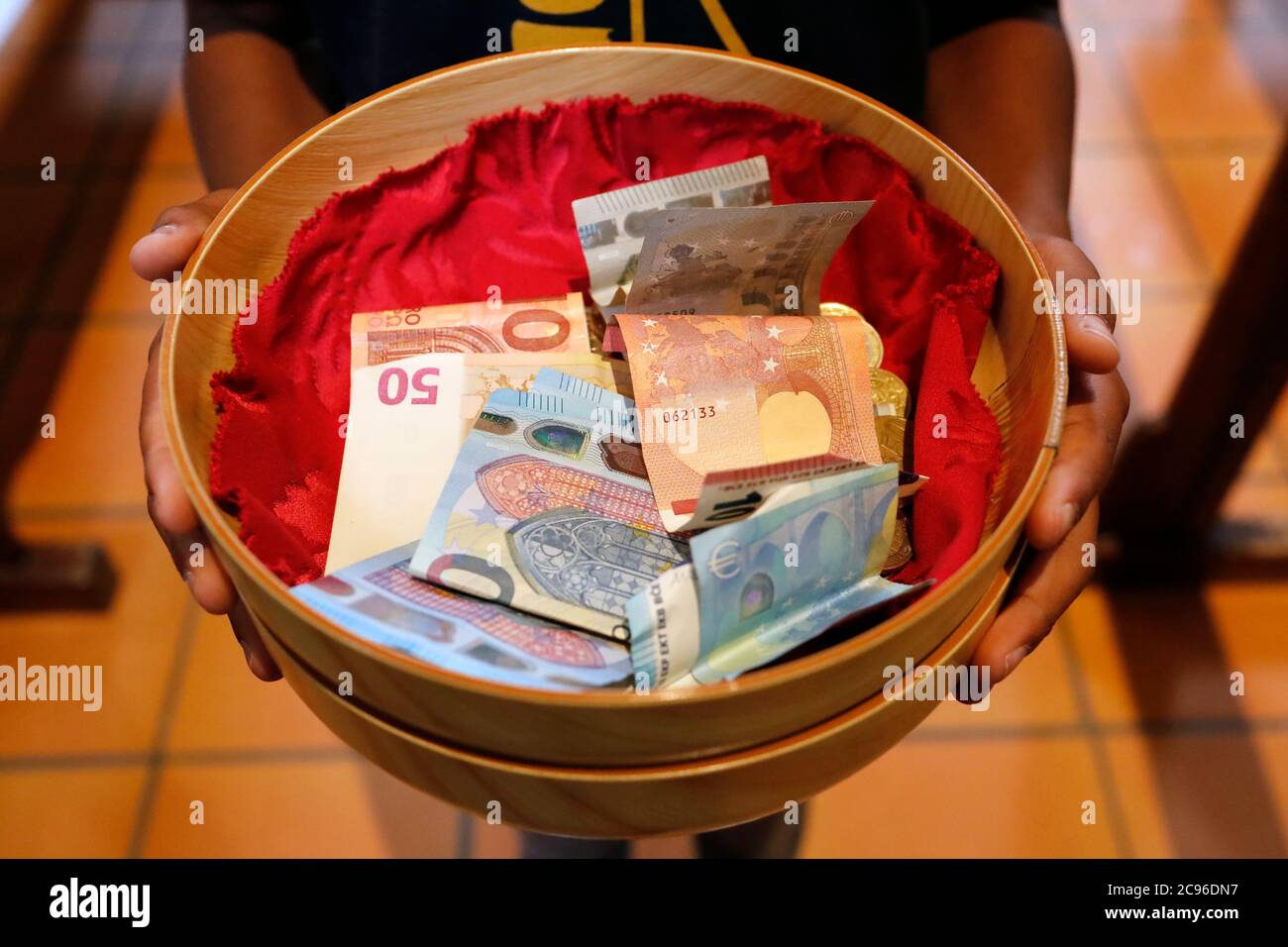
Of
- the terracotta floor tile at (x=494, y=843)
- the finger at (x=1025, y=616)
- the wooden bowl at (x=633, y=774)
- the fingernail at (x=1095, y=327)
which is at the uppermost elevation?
the fingernail at (x=1095, y=327)

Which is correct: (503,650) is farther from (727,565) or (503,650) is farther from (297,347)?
(297,347)

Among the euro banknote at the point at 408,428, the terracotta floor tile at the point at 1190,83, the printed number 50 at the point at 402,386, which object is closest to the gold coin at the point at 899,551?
the euro banknote at the point at 408,428

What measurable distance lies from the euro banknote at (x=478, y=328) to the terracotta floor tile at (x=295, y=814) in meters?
0.81

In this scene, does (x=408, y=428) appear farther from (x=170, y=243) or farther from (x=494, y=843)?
(x=494, y=843)

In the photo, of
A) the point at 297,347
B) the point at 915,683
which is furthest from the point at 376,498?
the point at 915,683

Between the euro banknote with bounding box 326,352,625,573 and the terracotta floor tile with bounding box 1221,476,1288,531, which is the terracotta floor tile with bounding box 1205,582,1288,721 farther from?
the euro banknote with bounding box 326,352,625,573

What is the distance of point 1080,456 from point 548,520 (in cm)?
36

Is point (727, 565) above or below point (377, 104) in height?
below

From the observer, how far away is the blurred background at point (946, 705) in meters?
1.39

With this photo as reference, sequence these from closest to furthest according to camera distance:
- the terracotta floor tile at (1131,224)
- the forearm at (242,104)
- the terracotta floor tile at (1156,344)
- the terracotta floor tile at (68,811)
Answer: the forearm at (242,104) → the terracotta floor tile at (68,811) → the terracotta floor tile at (1156,344) → the terracotta floor tile at (1131,224)

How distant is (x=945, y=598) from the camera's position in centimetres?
56

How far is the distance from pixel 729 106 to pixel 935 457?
1.04 feet

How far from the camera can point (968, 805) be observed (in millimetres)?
1412

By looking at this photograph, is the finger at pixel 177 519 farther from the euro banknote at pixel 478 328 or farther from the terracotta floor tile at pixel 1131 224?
the terracotta floor tile at pixel 1131 224
